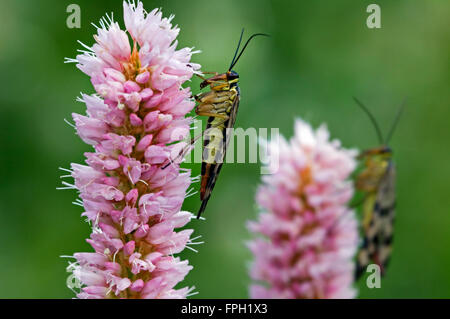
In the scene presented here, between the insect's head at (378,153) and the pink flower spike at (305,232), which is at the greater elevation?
the insect's head at (378,153)

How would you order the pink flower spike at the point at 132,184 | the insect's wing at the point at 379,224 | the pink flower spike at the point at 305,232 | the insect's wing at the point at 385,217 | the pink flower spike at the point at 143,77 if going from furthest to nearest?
the insect's wing at the point at 385,217
the insect's wing at the point at 379,224
the pink flower spike at the point at 305,232
the pink flower spike at the point at 143,77
the pink flower spike at the point at 132,184

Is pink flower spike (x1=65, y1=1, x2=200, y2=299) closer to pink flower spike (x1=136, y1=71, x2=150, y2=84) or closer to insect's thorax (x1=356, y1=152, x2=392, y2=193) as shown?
pink flower spike (x1=136, y1=71, x2=150, y2=84)

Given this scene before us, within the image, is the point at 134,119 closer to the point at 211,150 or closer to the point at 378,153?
the point at 211,150

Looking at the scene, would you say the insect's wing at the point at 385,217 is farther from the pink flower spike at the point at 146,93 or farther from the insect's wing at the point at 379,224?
the pink flower spike at the point at 146,93

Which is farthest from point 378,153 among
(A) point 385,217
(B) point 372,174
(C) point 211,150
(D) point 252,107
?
(D) point 252,107

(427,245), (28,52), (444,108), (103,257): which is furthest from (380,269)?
(444,108)

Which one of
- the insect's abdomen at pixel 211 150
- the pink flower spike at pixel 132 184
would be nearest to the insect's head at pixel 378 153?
the insect's abdomen at pixel 211 150

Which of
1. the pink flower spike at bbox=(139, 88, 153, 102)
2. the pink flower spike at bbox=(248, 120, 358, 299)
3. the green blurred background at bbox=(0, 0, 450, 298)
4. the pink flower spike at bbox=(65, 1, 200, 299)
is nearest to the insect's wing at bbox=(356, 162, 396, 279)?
the pink flower spike at bbox=(248, 120, 358, 299)
